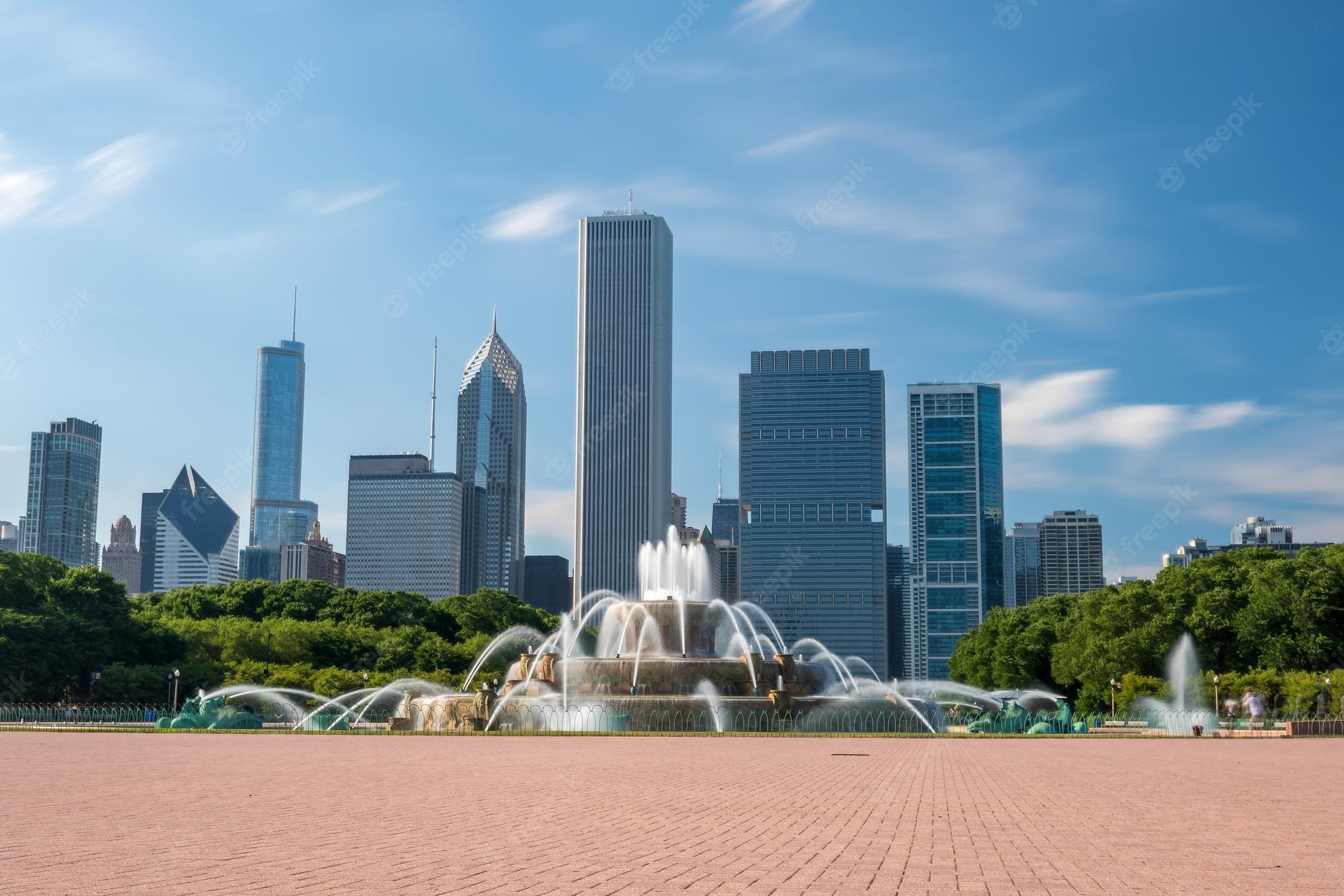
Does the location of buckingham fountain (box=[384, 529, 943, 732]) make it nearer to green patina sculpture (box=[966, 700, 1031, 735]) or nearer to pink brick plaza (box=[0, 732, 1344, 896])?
green patina sculpture (box=[966, 700, 1031, 735])

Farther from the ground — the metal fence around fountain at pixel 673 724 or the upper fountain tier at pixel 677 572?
the upper fountain tier at pixel 677 572

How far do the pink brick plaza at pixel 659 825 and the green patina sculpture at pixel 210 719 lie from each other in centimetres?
1952

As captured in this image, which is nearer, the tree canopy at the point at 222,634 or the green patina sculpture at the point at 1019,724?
the green patina sculpture at the point at 1019,724

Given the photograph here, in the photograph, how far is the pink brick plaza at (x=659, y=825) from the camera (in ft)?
34.0

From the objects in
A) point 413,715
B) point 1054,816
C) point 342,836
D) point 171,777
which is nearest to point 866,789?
point 1054,816

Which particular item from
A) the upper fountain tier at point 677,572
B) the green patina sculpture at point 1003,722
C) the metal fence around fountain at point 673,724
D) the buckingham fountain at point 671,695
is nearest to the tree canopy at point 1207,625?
the metal fence around fountain at point 673,724

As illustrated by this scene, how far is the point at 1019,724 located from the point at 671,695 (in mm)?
13408

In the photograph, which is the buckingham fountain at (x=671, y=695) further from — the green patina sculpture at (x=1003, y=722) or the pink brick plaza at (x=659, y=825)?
the pink brick plaza at (x=659, y=825)

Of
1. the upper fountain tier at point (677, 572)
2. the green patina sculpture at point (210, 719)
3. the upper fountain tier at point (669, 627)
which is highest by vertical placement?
the upper fountain tier at point (677, 572)

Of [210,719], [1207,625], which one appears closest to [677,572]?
[210,719]

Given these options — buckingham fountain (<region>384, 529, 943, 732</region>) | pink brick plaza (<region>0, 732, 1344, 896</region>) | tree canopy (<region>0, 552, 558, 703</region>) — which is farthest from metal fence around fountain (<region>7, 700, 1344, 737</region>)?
tree canopy (<region>0, 552, 558, 703</region>)

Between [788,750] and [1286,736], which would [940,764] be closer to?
[788,750]

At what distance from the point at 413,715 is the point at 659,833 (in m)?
34.3

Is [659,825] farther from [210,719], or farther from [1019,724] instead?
[210,719]
